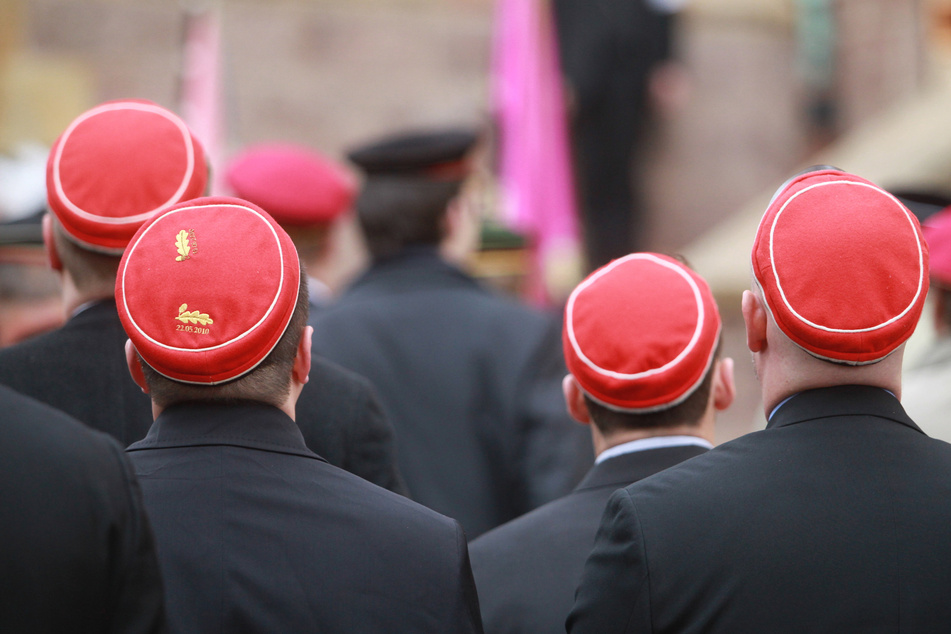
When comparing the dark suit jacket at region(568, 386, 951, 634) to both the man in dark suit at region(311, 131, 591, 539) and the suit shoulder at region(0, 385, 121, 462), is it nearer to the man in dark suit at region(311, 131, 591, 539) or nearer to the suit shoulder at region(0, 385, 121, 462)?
the suit shoulder at region(0, 385, 121, 462)

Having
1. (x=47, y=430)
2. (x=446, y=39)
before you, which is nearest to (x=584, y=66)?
(x=446, y=39)

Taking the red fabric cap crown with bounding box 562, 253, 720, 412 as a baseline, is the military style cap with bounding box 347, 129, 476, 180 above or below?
below

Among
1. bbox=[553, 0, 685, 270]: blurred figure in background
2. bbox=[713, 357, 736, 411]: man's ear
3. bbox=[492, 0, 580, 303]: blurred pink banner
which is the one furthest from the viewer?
bbox=[553, 0, 685, 270]: blurred figure in background

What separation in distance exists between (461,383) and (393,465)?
1.15 m

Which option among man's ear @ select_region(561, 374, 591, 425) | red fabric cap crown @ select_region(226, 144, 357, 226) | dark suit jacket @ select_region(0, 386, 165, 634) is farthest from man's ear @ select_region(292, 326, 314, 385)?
red fabric cap crown @ select_region(226, 144, 357, 226)

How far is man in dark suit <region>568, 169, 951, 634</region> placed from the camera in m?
1.54

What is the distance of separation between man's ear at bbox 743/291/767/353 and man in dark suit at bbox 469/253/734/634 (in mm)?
298

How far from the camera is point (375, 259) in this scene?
3.73 m

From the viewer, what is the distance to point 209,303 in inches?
66.0

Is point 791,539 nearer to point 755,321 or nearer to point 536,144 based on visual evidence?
point 755,321

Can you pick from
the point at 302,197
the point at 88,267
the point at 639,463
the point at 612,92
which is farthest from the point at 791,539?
the point at 612,92

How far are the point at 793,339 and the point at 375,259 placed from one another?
2212mm

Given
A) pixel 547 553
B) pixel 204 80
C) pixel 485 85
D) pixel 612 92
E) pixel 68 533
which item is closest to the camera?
pixel 68 533

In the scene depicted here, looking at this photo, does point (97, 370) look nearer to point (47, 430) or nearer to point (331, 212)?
point (47, 430)
